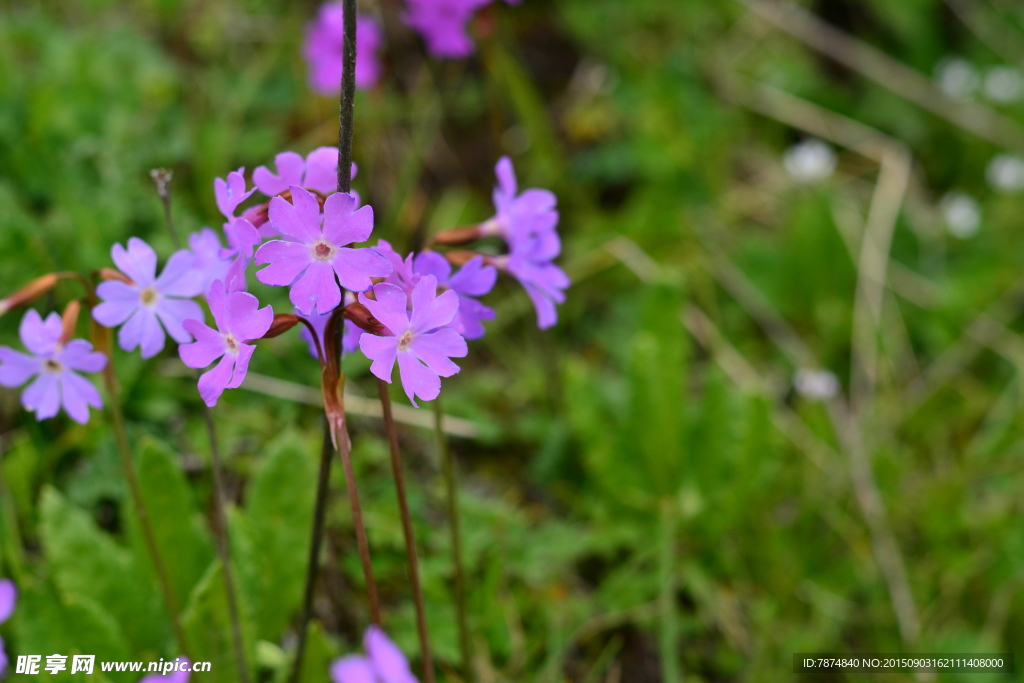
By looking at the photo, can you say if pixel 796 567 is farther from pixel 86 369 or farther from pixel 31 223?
pixel 31 223

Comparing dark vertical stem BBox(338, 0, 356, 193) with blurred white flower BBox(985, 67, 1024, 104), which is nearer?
dark vertical stem BBox(338, 0, 356, 193)

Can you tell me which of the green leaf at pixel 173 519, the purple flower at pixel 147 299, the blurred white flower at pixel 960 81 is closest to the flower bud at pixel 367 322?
the purple flower at pixel 147 299

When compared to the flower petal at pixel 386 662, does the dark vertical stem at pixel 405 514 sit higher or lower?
higher

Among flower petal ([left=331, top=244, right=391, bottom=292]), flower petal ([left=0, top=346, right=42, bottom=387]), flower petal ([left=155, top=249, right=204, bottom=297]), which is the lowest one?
flower petal ([left=331, top=244, right=391, bottom=292])

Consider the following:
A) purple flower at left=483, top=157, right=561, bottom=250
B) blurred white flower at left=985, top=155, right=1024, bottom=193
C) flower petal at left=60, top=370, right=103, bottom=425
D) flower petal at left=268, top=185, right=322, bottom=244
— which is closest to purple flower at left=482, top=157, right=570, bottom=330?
purple flower at left=483, top=157, right=561, bottom=250

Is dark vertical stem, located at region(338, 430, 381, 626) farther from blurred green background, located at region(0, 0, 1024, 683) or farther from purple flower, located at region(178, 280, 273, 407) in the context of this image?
blurred green background, located at region(0, 0, 1024, 683)

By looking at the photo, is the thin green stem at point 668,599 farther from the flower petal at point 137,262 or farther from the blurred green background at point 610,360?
the flower petal at point 137,262
